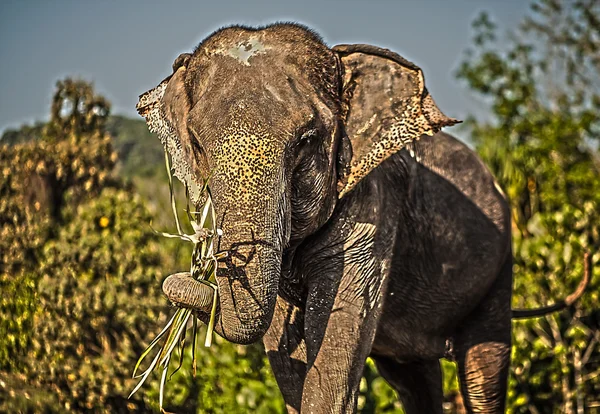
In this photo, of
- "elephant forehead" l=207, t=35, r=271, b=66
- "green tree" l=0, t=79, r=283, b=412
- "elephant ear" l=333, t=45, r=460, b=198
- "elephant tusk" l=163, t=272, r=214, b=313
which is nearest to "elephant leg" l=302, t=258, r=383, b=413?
"elephant ear" l=333, t=45, r=460, b=198

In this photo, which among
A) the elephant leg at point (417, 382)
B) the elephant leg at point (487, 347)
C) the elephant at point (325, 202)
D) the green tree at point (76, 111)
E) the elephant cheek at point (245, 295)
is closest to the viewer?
the elephant cheek at point (245, 295)

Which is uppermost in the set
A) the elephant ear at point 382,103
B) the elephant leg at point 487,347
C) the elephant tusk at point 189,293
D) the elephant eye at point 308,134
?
the elephant ear at point 382,103

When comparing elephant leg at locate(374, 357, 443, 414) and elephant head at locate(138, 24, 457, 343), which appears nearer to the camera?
elephant head at locate(138, 24, 457, 343)

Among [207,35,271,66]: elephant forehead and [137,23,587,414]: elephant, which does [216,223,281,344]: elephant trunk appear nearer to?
[137,23,587,414]: elephant

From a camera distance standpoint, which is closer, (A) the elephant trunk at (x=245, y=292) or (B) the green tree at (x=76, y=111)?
(A) the elephant trunk at (x=245, y=292)

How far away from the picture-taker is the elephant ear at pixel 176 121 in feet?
12.5

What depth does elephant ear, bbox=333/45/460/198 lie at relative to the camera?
4.07 meters

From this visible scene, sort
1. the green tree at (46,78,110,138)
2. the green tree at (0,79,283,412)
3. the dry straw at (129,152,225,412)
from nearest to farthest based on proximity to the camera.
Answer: the dry straw at (129,152,225,412) → the green tree at (0,79,283,412) → the green tree at (46,78,110,138)

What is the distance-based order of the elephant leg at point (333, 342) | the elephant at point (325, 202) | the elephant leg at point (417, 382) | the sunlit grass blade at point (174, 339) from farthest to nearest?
the elephant leg at point (417, 382) → the elephant leg at point (333, 342) → the sunlit grass blade at point (174, 339) → the elephant at point (325, 202)

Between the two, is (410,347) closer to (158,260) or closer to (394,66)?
(394,66)

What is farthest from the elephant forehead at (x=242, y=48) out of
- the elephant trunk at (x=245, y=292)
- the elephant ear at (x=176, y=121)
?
the elephant trunk at (x=245, y=292)

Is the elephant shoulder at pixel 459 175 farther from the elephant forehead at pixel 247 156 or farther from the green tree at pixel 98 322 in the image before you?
the green tree at pixel 98 322

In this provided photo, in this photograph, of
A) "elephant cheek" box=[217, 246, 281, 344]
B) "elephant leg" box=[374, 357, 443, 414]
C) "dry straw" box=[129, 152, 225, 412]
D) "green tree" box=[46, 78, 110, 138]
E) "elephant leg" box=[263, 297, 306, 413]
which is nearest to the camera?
"elephant cheek" box=[217, 246, 281, 344]

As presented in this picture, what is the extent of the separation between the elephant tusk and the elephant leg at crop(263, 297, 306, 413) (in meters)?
1.02
